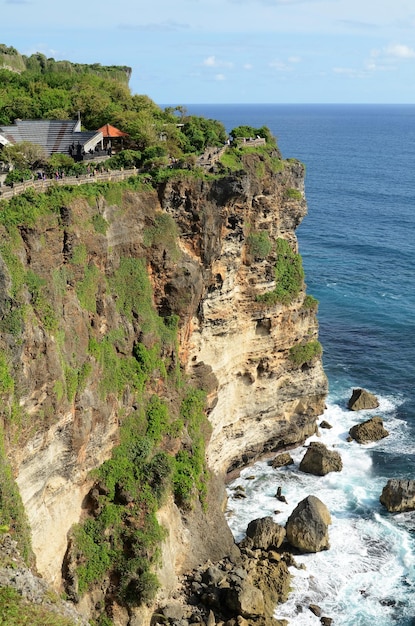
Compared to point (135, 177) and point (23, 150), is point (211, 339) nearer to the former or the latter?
point (135, 177)

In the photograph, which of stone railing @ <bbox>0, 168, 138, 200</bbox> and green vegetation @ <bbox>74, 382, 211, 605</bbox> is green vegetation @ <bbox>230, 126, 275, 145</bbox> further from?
green vegetation @ <bbox>74, 382, 211, 605</bbox>

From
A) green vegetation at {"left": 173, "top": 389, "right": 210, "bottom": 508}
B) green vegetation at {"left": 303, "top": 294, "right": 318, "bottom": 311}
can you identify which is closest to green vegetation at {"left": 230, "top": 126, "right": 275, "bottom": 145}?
Answer: green vegetation at {"left": 303, "top": 294, "right": 318, "bottom": 311}

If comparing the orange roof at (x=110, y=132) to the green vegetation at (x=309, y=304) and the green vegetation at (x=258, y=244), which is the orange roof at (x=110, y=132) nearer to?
the green vegetation at (x=258, y=244)

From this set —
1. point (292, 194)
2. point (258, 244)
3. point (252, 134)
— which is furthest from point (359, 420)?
point (252, 134)

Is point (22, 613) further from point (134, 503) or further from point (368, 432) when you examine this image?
point (368, 432)

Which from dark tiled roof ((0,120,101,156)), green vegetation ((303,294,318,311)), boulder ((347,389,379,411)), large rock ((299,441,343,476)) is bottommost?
large rock ((299,441,343,476))

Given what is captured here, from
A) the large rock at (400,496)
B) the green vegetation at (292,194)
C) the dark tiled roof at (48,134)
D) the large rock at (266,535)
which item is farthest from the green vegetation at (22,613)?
the green vegetation at (292,194)
